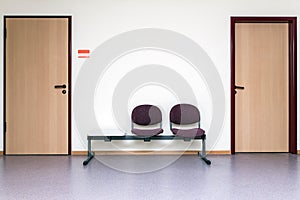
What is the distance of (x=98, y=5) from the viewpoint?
466 centimetres

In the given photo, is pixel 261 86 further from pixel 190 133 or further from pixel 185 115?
pixel 190 133

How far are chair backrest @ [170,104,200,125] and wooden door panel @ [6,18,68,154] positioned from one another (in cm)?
164

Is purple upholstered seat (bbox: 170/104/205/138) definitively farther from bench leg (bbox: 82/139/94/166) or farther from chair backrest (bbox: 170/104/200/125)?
bench leg (bbox: 82/139/94/166)

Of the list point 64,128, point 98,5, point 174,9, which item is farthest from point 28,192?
point 174,9

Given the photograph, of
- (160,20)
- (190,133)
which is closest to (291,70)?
(190,133)

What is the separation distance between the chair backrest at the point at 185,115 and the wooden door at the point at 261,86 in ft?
2.38

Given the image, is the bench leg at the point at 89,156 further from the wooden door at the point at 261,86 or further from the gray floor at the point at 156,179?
the wooden door at the point at 261,86

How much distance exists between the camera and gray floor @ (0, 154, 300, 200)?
8.98 feet

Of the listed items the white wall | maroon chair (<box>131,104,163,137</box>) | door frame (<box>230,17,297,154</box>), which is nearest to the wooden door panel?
the white wall

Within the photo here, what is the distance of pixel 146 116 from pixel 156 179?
142 centimetres

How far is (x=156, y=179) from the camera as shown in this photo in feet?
10.7

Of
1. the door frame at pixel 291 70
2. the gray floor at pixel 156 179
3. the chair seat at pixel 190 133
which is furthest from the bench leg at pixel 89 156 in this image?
the door frame at pixel 291 70

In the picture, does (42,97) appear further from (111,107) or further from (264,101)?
(264,101)

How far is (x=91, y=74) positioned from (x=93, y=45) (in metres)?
0.44
